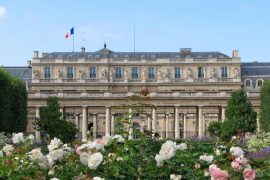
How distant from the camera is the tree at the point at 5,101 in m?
59.5

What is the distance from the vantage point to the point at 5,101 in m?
61.5

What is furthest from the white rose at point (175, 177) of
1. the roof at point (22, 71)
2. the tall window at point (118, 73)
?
the roof at point (22, 71)

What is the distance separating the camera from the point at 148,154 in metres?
11.8

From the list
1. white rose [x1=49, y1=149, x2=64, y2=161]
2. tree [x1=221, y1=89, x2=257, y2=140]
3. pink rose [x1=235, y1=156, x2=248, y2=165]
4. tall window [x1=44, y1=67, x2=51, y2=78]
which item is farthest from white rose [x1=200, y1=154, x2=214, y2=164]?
tall window [x1=44, y1=67, x2=51, y2=78]

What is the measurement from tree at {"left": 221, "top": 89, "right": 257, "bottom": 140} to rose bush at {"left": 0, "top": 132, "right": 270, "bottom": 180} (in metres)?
49.7

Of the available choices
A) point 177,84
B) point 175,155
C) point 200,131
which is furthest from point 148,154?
point 177,84

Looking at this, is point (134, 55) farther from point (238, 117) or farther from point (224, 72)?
point (238, 117)

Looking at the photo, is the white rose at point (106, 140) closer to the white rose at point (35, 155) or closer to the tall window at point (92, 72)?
the white rose at point (35, 155)

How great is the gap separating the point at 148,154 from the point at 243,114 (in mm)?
55404

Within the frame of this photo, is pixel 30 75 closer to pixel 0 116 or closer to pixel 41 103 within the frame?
pixel 41 103

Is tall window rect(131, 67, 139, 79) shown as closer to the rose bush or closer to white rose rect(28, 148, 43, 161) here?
the rose bush

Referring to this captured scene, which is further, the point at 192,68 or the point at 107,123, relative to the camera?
the point at 192,68

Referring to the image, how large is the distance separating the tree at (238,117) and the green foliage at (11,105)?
18885mm

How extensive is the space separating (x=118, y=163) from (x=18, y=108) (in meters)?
54.7
